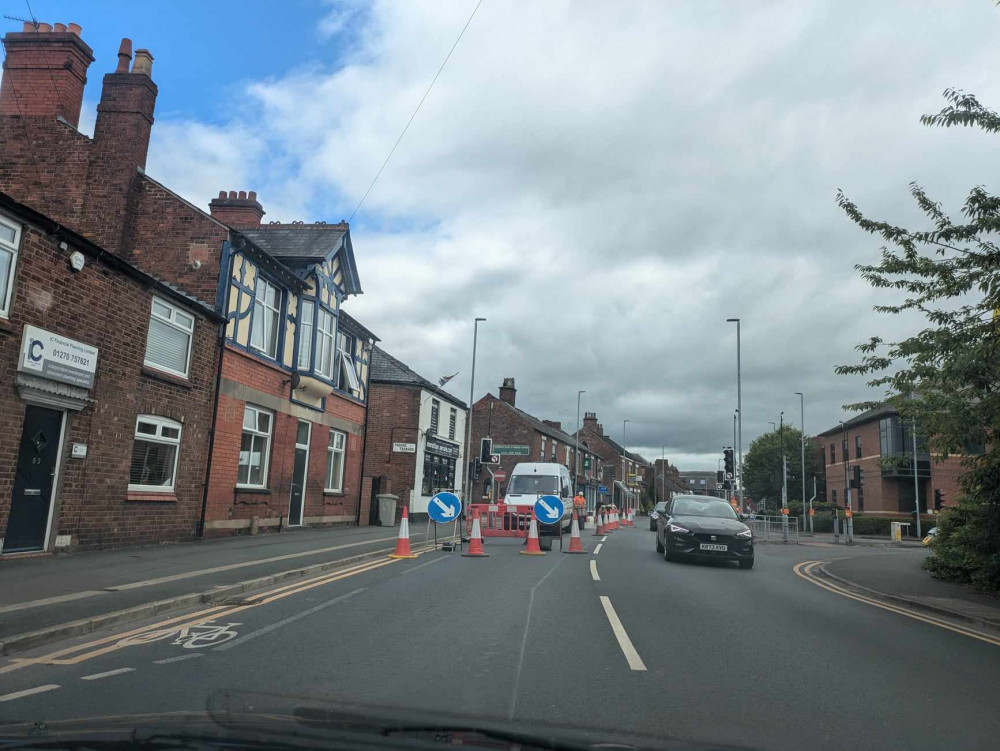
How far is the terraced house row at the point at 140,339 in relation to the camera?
1159 centimetres

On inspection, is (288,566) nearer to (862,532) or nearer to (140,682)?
(140,682)

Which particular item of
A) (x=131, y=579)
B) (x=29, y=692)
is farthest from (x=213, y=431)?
(x=29, y=692)

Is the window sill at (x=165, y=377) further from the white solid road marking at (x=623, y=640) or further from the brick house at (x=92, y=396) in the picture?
the white solid road marking at (x=623, y=640)

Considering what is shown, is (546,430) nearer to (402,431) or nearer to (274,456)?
(402,431)

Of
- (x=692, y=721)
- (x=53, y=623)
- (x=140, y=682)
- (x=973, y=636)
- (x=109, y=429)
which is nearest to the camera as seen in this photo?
(x=692, y=721)

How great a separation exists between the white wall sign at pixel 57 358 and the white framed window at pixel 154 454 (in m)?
1.96

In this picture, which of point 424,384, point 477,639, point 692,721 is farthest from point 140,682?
point 424,384

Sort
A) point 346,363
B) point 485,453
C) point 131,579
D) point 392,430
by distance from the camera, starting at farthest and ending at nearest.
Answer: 1. point 392,430
2. point 346,363
3. point 485,453
4. point 131,579

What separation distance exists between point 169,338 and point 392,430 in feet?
59.7

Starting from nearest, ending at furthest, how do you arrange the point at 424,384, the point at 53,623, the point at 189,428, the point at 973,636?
the point at 53,623 → the point at 973,636 → the point at 189,428 → the point at 424,384

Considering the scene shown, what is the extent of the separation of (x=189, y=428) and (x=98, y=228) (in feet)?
18.2

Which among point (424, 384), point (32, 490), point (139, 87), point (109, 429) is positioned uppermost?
point (139, 87)

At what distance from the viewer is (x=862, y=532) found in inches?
1838

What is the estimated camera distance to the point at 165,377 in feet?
48.7
